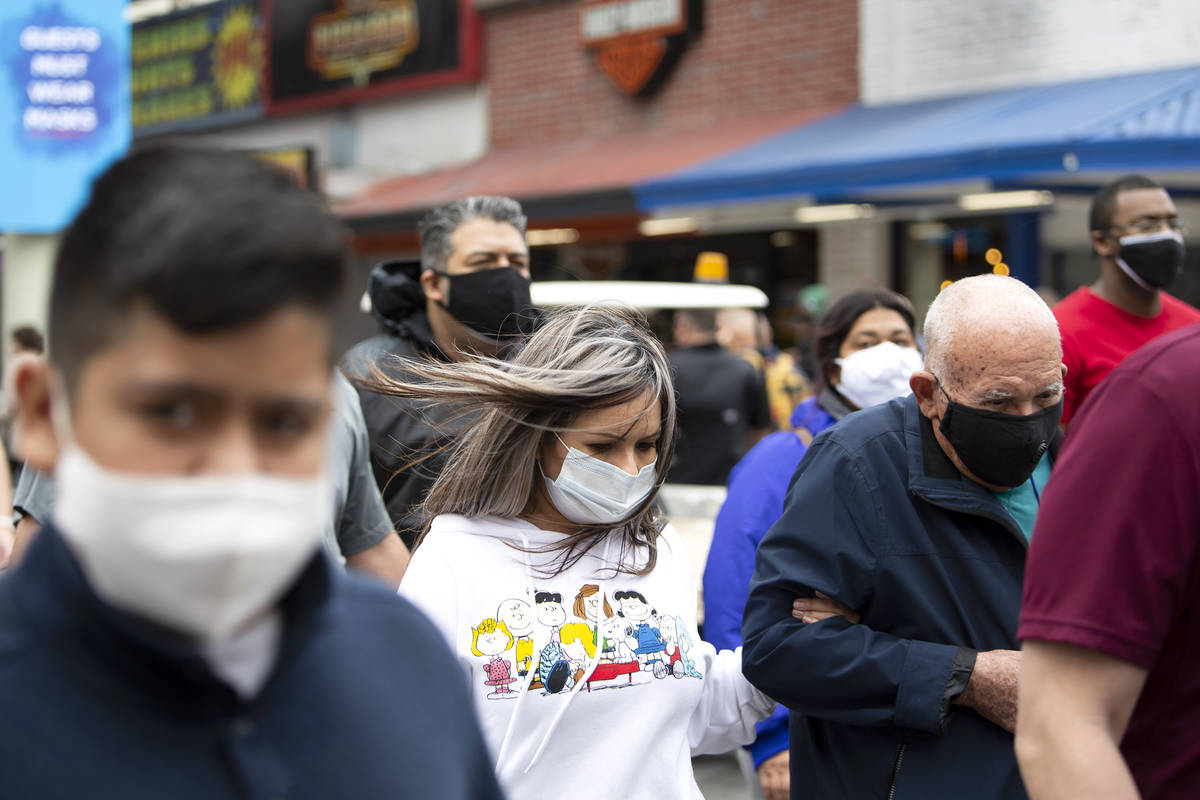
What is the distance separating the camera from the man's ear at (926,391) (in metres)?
2.80

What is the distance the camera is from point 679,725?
2.63 meters

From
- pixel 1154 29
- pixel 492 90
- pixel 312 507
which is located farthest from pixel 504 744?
pixel 492 90

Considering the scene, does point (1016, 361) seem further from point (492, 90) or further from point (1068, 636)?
point (492, 90)

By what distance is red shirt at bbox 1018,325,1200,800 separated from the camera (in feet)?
5.67

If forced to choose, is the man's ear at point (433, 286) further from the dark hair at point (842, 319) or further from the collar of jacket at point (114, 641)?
the collar of jacket at point (114, 641)

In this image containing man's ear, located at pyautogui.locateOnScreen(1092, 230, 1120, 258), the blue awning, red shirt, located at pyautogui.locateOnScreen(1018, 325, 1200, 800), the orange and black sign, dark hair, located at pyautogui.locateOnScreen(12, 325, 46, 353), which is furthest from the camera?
the orange and black sign

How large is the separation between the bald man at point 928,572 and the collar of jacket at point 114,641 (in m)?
1.66

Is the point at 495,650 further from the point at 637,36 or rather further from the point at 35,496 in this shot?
the point at 637,36

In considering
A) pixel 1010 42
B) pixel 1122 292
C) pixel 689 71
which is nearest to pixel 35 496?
pixel 1122 292

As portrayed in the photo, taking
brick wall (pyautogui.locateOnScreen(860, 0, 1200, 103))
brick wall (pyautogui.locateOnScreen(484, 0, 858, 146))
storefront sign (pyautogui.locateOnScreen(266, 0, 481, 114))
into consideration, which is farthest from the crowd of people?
storefront sign (pyautogui.locateOnScreen(266, 0, 481, 114))

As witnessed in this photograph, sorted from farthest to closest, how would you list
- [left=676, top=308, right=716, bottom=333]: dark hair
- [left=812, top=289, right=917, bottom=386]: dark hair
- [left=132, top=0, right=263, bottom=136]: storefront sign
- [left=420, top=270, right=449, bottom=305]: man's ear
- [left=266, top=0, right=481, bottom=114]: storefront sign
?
[left=132, top=0, right=263, bottom=136]: storefront sign < [left=266, top=0, right=481, bottom=114]: storefront sign < [left=676, top=308, right=716, bottom=333]: dark hair < [left=812, top=289, right=917, bottom=386]: dark hair < [left=420, top=270, right=449, bottom=305]: man's ear

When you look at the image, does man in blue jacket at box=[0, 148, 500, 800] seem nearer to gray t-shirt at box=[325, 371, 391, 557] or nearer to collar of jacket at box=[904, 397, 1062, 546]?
collar of jacket at box=[904, 397, 1062, 546]

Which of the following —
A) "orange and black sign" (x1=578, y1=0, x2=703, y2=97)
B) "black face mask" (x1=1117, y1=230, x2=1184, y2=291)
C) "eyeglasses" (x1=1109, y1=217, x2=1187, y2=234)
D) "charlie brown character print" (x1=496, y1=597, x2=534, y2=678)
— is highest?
"orange and black sign" (x1=578, y1=0, x2=703, y2=97)

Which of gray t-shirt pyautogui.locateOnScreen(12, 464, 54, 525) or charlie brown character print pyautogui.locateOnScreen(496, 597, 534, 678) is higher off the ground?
gray t-shirt pyautogui.locateOnScreen(12, 464, 54, 525)
